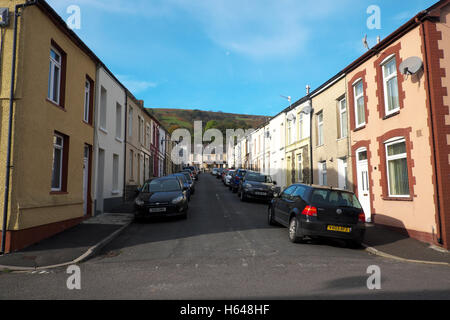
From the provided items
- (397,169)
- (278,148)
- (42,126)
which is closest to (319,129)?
(397,169)

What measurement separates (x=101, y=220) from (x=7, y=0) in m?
7.41

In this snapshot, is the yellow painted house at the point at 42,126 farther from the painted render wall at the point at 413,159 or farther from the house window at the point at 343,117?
the house window at the point at 343,117

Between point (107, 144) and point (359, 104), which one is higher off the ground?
point (359, 104)

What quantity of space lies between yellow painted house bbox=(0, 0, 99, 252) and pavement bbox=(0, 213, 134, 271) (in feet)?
1.30

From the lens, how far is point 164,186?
13500 millimetres

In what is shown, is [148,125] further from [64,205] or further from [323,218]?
[323,218]

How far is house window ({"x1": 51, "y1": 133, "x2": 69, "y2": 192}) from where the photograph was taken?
1002 centimetres

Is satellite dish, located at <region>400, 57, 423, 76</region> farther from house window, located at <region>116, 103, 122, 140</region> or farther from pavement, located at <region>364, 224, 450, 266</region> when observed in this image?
house window, located at <region>116, 103, 122, 140</region>

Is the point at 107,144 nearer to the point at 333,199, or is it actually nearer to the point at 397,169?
the point at 333,199

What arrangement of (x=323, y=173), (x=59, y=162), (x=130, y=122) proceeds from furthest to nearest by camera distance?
(x=130, y=122) → (x=323, y=173) → (x=59, y=162)

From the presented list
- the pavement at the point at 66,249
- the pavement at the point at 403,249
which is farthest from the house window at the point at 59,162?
the pavement at the point at 403,249

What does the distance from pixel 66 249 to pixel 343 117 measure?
13.1 meters

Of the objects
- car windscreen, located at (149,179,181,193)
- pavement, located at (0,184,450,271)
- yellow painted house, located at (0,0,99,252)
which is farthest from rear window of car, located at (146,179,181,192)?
yellow painted house, located at (0,0,99,252)
